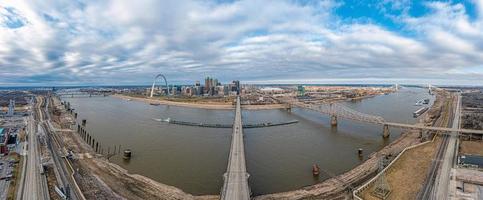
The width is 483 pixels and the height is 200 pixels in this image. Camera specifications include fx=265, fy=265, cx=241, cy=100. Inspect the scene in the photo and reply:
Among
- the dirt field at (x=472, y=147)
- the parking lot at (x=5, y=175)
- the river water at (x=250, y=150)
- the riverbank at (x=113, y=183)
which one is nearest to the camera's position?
the riverbank at (x=113, y=183)

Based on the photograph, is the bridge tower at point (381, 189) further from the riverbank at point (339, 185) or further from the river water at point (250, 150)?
the river water at point (250, 150)

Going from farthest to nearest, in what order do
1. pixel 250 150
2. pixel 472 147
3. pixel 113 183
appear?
pixel 250 150
pixel 472 147
pixel 113 183

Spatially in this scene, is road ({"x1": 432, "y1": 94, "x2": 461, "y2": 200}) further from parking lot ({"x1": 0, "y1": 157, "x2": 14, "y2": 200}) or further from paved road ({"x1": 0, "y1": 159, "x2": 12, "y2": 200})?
parking lot ({"x1": 0, "y1": 157, "x2": 14, "y2": 200})

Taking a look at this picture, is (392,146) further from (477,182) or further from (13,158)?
(13,158)

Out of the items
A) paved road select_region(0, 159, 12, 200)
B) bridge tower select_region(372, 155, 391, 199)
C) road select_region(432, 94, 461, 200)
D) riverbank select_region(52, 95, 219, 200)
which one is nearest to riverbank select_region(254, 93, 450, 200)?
bridge tower select_region(372, 155, 391, 199)

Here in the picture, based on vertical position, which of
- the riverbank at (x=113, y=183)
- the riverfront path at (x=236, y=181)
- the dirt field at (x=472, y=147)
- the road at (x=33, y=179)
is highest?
the riverfront path at (x=236, y=181)

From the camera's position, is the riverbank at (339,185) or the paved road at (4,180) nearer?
the riverbank at (339,185)

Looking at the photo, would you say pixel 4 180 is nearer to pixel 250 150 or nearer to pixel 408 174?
pixel 250 150

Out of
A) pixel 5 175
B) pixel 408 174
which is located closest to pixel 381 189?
pixel 408 174

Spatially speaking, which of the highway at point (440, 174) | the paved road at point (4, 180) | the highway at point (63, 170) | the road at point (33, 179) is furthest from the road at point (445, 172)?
the paved road at point (4, 180)

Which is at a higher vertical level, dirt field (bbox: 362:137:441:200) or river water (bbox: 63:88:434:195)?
dirt field (bbox: 362:137:441:200)
